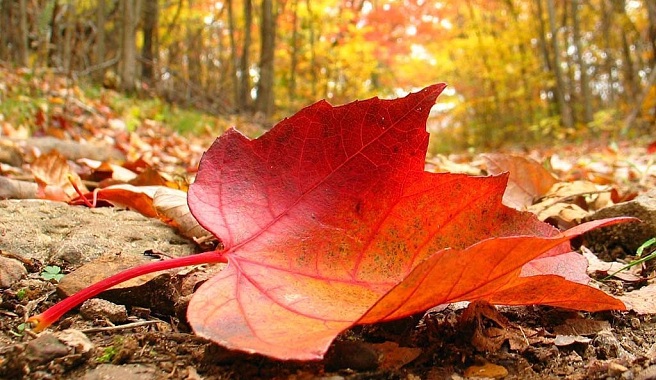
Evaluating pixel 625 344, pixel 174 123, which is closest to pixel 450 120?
pixel 174 123

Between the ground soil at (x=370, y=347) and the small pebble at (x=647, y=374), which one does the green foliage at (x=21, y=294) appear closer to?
the ground soil at (x=370, y=347)

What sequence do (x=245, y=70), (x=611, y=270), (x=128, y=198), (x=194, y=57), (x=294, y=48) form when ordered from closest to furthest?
1. (x=611, y=270)
2. (x=128, y=198)
3. (x=245, y=70)
4. (x=194, y=57)
5. (x=294, y=48)

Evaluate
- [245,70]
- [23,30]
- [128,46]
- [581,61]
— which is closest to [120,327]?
[23,30]

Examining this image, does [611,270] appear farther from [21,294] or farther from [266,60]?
[266,60]

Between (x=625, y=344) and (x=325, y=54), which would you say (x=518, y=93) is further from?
(x=625, y=344)

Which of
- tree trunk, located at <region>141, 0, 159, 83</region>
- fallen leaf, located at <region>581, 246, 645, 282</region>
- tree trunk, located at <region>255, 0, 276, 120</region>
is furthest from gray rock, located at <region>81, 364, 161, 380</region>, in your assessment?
tree trunk, located at <region>255, 0, 276, 120</region>

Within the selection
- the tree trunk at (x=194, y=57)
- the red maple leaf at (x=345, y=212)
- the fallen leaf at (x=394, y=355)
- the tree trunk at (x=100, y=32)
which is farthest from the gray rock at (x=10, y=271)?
the tree trunk at (x=194, y=57)
